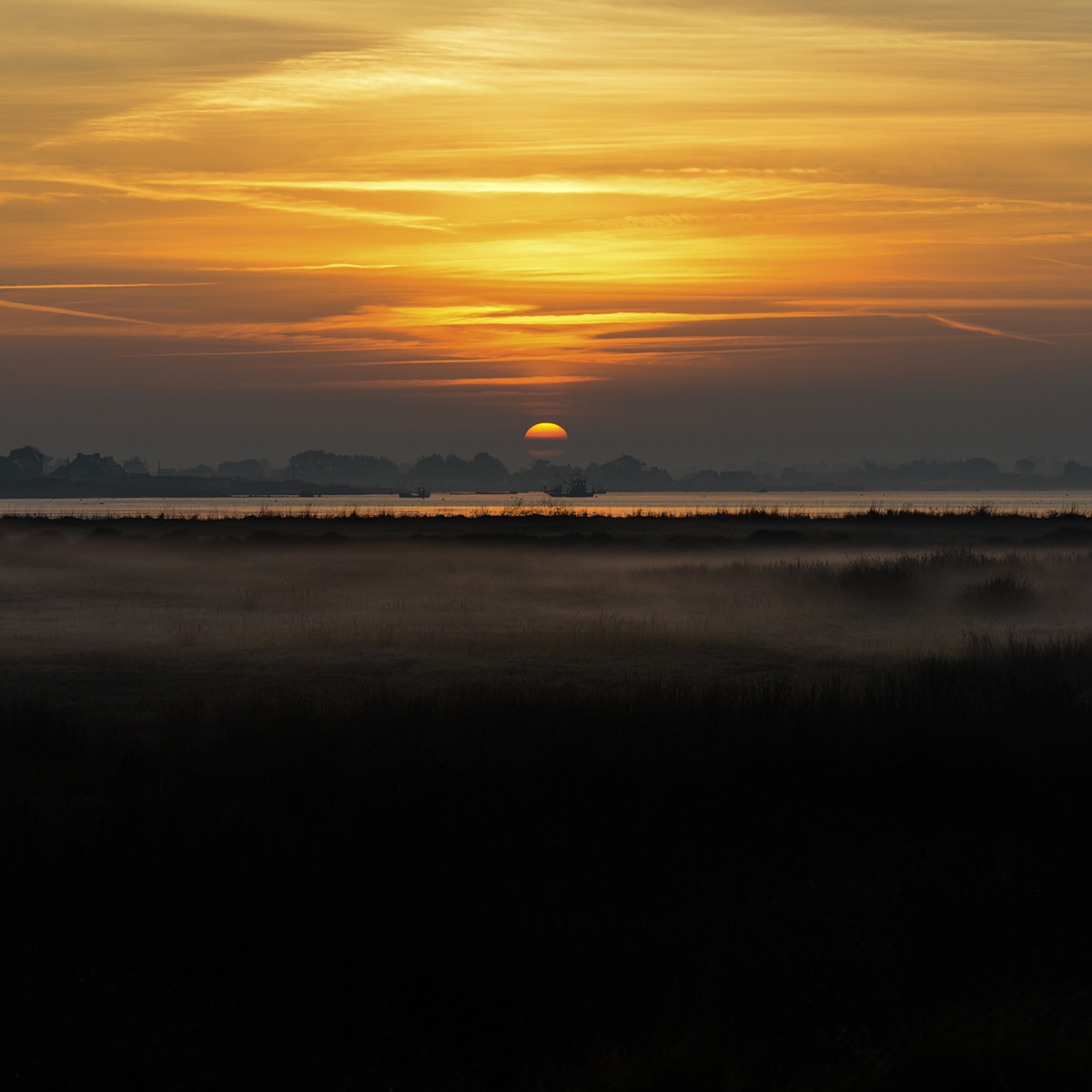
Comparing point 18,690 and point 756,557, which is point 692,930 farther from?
point 756,557

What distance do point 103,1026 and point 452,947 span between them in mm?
1572

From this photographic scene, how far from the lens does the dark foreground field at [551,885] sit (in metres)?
4.52

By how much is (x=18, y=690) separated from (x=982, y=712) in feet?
39.4

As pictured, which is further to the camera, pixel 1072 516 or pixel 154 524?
pixel 1072 516

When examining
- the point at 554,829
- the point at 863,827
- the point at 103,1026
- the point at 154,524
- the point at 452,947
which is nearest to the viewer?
the point at 103,1026

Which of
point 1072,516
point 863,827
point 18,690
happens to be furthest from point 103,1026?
point 1072,516

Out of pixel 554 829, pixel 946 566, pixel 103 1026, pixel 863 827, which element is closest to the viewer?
pixel 103 1026

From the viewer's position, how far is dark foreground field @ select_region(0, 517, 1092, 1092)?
14.8 feet

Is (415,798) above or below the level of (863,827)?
above

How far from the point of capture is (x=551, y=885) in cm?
614

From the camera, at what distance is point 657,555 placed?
44062 mm

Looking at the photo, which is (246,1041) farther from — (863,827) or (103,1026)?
(863,827)

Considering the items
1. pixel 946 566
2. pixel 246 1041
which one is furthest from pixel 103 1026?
pixel 946 566

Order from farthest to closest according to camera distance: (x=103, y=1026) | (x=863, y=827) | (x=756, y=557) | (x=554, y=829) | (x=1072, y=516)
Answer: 1. (x=1072, y=516)
2. (x=756, y=557)
3. (x=863, y=827)
4. (x=554, y=829)
5. (x=103, y=1026)
